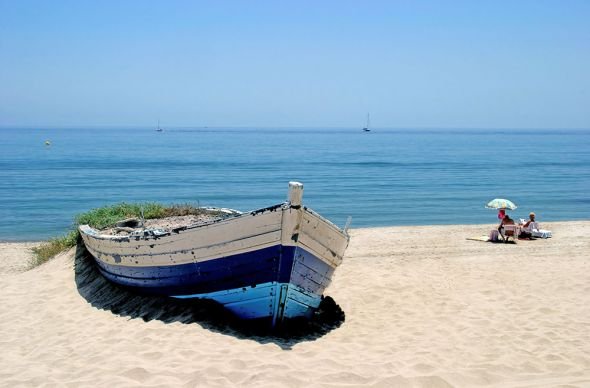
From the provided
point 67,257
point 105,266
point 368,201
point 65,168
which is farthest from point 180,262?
point 65,168

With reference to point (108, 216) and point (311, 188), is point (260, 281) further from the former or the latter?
point (311, 188)

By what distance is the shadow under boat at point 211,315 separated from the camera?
27.0 ft

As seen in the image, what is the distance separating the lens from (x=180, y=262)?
335 inches

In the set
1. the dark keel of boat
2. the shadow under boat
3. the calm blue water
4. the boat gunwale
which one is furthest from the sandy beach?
the calm blue water

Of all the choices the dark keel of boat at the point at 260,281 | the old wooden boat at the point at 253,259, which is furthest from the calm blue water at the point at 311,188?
the dark keel of boat at the point at 260,281

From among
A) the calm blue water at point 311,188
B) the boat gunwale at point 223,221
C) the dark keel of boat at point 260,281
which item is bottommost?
the calm blue water at point 311,188

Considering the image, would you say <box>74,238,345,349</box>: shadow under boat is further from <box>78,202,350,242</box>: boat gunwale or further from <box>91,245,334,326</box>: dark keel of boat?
<box>78,202,350,242</box>: boat gunwale

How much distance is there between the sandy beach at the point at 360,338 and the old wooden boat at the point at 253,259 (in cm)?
51

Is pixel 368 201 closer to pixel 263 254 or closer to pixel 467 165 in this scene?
pixel 263 254

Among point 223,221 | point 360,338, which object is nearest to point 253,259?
point 223,221

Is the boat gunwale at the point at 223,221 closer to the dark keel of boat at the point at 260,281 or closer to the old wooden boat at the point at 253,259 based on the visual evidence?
the old wooden boat at the point at 253,259

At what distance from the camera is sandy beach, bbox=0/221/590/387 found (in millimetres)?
6551

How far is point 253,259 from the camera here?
791 centimetres

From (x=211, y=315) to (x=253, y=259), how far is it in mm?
1229
